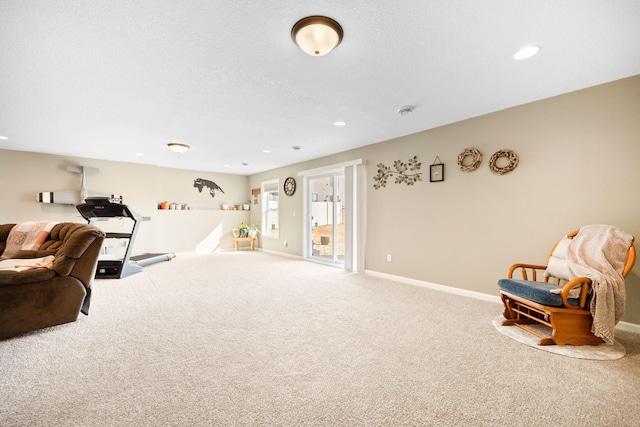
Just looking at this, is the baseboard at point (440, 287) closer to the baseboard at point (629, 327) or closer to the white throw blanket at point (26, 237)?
the baseboard at point (629, 327)

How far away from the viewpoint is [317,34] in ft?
5.68

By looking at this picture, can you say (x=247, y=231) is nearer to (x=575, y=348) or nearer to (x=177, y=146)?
(x=177, y=146)

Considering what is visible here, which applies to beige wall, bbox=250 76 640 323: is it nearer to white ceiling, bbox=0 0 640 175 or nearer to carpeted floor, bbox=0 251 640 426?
white ceiling, bbox=0 0 640 175

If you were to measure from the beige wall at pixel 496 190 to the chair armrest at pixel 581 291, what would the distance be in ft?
2.63

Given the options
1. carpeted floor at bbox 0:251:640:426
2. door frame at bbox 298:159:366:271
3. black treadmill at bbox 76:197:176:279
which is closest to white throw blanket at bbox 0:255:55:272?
carpeted floor at bbox 0:251:640:426

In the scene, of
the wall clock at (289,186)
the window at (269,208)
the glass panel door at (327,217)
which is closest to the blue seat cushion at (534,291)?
the glass panel door at (327,217)

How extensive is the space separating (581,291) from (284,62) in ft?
10.0

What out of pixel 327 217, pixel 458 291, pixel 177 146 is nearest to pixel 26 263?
pixel 177 146

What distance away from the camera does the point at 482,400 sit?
1496 millimetres

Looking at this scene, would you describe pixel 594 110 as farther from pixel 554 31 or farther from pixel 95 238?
pixel 95 238

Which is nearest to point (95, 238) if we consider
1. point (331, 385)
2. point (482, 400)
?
point (331, 385)

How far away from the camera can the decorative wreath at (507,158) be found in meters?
3.03

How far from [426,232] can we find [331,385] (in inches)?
112

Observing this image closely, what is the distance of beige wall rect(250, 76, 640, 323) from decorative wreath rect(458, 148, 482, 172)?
0.07 meters
